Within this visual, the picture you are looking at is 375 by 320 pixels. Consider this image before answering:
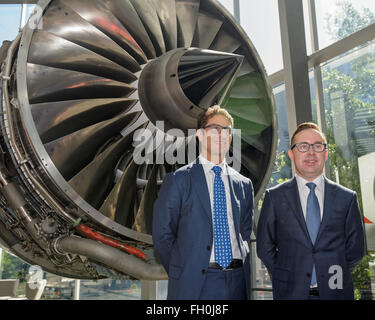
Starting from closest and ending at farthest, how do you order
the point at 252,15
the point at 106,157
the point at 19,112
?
→ 1. the point at 19,112
2. the point at 106,157
3. the point at 252,15

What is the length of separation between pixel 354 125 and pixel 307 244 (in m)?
3.07

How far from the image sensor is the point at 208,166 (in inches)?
75.6

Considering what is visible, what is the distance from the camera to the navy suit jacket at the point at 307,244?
1725 mm

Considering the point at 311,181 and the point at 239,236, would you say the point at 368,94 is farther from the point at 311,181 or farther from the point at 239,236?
the point at 239,236

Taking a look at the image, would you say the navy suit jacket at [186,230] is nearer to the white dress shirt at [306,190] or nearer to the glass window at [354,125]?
the white dress shirt at [306,190]

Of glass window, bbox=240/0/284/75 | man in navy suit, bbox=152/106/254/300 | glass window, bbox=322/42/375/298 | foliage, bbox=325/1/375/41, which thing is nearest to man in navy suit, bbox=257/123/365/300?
man in navy suit, bbox=152/106/254/300

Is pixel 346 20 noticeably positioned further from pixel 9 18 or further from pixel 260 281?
pixel 9 18

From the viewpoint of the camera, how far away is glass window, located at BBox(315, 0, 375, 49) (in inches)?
168

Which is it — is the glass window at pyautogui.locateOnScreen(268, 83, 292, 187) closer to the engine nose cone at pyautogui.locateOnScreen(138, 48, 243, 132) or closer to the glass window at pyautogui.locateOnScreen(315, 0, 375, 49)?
the glass window at pyautogui.locateOnScreen(315, 0, 375, 49)

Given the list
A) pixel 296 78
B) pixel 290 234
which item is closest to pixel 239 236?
pixel 290 234

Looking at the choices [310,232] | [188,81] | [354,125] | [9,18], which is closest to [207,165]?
[310,232]

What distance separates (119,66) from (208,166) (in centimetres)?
118

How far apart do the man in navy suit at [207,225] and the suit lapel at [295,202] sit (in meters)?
0.22

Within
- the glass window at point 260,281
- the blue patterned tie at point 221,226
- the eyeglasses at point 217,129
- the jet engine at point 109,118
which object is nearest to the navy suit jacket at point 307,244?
the blue patterned tie at point 221,226
